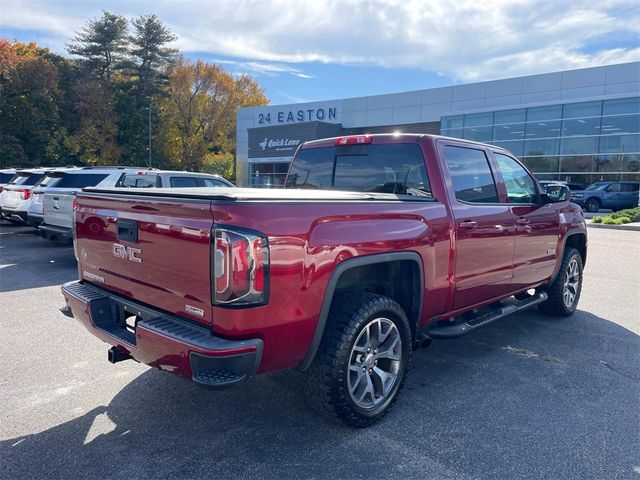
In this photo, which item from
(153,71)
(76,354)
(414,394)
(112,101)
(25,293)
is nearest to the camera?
(414,394)

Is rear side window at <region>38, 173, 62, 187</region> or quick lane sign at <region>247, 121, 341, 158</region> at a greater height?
quick lane sign at <region>247, 121, 341, 158</region>

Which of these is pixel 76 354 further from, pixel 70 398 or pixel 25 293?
pixel 25 293

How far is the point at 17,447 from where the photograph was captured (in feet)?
9.46

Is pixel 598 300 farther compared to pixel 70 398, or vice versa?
pixel 598 300

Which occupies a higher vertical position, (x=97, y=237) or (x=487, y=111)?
(x=487, y=111)

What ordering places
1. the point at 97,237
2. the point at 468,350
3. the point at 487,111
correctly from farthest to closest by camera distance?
the point at 487,111 → the point at 468,350 → the point at 97,237

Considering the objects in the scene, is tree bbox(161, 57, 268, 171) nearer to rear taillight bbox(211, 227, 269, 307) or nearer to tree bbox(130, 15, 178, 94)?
tree bbox(130, 15, 178, 94)

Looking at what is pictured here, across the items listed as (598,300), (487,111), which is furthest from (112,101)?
(598,300)

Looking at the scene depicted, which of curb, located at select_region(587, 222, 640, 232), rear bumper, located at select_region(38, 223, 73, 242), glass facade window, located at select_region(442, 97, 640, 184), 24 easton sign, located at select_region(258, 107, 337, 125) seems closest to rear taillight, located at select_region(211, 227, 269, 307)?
rear bumper, located at select_region(38, 223, 73, 242)

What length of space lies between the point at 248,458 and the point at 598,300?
593cm

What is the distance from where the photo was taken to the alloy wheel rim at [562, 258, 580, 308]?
584cm

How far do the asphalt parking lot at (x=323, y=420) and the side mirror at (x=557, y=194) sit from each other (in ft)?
4.91

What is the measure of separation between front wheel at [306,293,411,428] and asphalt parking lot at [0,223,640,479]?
184 millimetres

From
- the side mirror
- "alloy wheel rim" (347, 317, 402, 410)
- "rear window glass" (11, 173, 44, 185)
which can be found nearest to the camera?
"alloy wheel rim" (347, 317, 402, 410)
